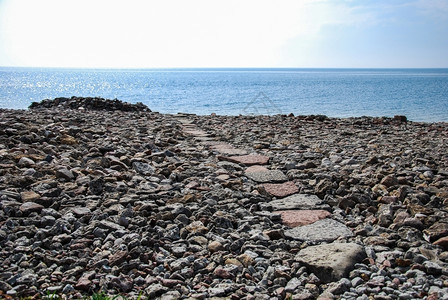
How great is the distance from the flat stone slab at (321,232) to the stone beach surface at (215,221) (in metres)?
0.02

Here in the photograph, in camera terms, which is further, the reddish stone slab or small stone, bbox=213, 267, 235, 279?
the reddish stone slab

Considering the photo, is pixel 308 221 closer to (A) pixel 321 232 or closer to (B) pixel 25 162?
(A) pixel 321 232

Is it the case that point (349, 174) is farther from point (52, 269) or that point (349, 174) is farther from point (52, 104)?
point (52, 104)

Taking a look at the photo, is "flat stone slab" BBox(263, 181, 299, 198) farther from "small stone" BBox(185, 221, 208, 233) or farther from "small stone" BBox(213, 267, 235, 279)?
"small stone" BBox(213, 267, 235, 279)

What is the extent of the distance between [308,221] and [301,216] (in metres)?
0.13

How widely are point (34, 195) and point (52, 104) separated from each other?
1313 centimetres

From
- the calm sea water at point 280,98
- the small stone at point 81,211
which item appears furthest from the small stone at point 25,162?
the calm sea water at point 280,98

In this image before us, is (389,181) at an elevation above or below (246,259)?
above

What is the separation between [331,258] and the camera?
8.88 ft

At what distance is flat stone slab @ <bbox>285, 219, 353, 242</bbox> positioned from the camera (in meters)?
3.17

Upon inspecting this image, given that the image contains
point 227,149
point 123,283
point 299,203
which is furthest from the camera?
point 227,149

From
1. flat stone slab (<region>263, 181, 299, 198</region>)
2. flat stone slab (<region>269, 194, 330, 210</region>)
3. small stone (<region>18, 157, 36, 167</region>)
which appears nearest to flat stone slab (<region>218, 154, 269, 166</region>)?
flat stone slab (<region>263, 181, 299, 198</region>)

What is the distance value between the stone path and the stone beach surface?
12mm

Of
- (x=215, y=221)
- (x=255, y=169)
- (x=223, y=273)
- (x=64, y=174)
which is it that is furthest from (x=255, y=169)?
(x=223, y=273)
